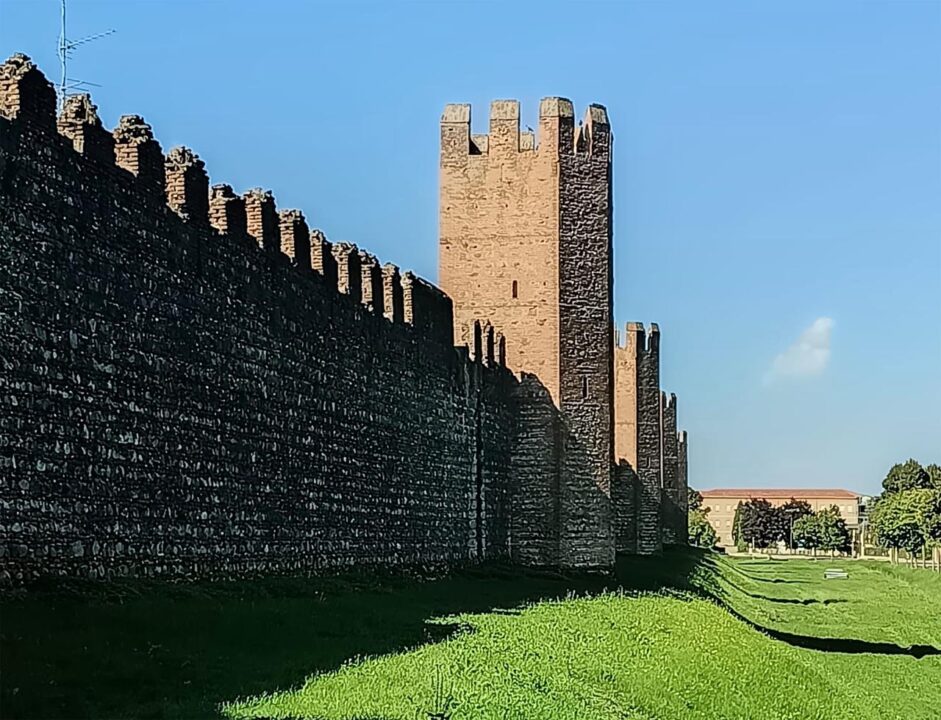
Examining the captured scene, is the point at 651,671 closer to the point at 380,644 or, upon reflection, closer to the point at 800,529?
the point at 380,644

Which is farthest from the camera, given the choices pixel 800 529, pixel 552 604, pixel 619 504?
pixel 800 529

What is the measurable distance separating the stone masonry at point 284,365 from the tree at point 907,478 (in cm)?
6909

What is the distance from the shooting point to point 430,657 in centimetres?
1149

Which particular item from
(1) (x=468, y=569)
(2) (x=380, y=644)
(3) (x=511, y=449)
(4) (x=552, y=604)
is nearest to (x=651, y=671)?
(2) (x=380, y=644)

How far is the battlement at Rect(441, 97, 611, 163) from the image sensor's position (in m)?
28.5

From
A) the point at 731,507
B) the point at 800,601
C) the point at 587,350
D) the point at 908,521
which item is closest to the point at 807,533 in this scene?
the point at 908,521

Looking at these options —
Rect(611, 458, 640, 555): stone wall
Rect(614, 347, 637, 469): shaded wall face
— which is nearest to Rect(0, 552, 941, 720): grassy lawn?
Rect(611, 458, 640, 555): stone wall

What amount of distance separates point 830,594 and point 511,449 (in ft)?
53.5

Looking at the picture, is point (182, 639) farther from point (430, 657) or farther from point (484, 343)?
point (484, 343)

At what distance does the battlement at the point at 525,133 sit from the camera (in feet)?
93.6

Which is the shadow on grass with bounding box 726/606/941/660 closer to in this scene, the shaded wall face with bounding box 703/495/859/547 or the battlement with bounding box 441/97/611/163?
the battlement with bounding box 441/97/611/163

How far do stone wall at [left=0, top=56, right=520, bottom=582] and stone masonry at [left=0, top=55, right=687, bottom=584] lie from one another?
3cm

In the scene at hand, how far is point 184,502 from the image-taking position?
13734mm

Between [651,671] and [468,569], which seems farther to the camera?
[468,569]
